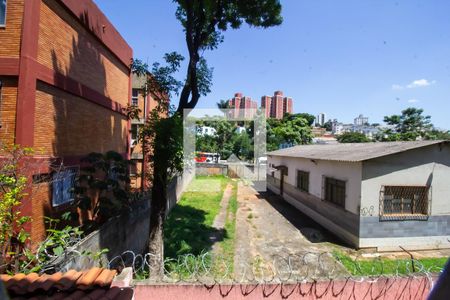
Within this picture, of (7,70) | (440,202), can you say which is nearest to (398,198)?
(440,202)

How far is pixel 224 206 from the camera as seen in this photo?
15.9 m

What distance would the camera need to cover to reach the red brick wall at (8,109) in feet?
20.8

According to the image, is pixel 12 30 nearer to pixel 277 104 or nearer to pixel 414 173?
pixel 414 173

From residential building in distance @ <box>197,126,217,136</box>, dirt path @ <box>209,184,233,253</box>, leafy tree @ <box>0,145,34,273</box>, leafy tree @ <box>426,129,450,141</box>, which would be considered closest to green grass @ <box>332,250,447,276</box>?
dirt path @ <box>209,184,233,253</box>

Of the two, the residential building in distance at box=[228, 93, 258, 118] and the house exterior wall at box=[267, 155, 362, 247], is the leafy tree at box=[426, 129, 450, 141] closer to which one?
the residential building in distance at box=[228, 93, 258, 118]

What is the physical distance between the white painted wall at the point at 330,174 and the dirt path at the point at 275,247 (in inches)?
71.8

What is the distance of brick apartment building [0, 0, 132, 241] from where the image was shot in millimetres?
6375

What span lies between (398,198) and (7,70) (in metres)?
12.0

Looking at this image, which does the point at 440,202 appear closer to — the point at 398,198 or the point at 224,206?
the point at 398,198

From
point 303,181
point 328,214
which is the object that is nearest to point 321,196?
point 328,214

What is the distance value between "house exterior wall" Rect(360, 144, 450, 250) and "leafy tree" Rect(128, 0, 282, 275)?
6102 millimetres

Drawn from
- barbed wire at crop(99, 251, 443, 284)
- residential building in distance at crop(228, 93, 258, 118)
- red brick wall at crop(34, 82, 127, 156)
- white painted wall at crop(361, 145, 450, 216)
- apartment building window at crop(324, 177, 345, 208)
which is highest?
residential building in distance at crop(228, 93, 258, 118)

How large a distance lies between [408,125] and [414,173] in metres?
32.7

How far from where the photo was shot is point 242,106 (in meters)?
58.5
